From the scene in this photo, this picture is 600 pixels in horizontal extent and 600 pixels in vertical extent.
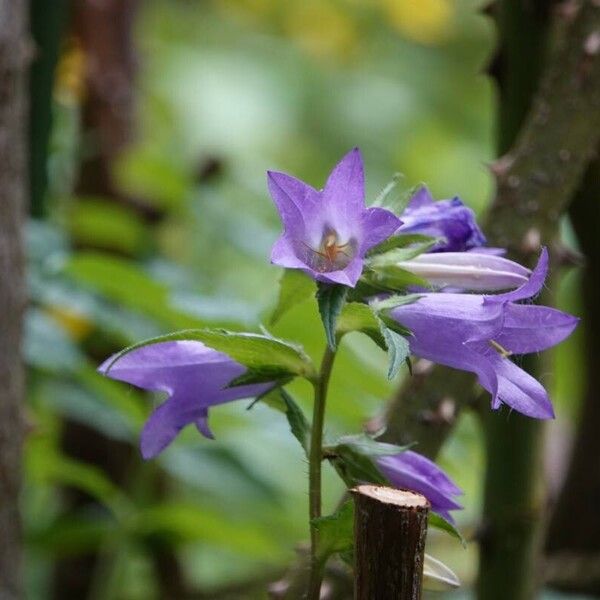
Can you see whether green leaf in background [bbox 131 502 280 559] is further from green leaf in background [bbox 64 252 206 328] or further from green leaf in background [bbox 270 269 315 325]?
green leaf in background [bbox 270 269 315 325]

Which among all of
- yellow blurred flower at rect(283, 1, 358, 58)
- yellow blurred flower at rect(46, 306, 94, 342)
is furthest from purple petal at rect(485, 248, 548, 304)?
yellow blurred flower at rect(283, 1, 358, 58)

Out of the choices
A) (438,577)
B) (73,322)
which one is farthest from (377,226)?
(73,322)

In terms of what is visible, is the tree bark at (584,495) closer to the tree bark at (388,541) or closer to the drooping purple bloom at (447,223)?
the drooping purple bloom at (447,223)

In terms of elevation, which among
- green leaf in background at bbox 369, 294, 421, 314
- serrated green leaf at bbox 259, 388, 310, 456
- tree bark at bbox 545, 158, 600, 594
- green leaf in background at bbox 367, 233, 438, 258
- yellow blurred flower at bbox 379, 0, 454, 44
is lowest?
tree bark at bbox 545, 158, 600, 594

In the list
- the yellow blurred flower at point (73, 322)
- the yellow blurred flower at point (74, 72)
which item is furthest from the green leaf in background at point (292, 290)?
the yellow blurred flower at point (74, 72)

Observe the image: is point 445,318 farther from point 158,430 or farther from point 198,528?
point 198,528
